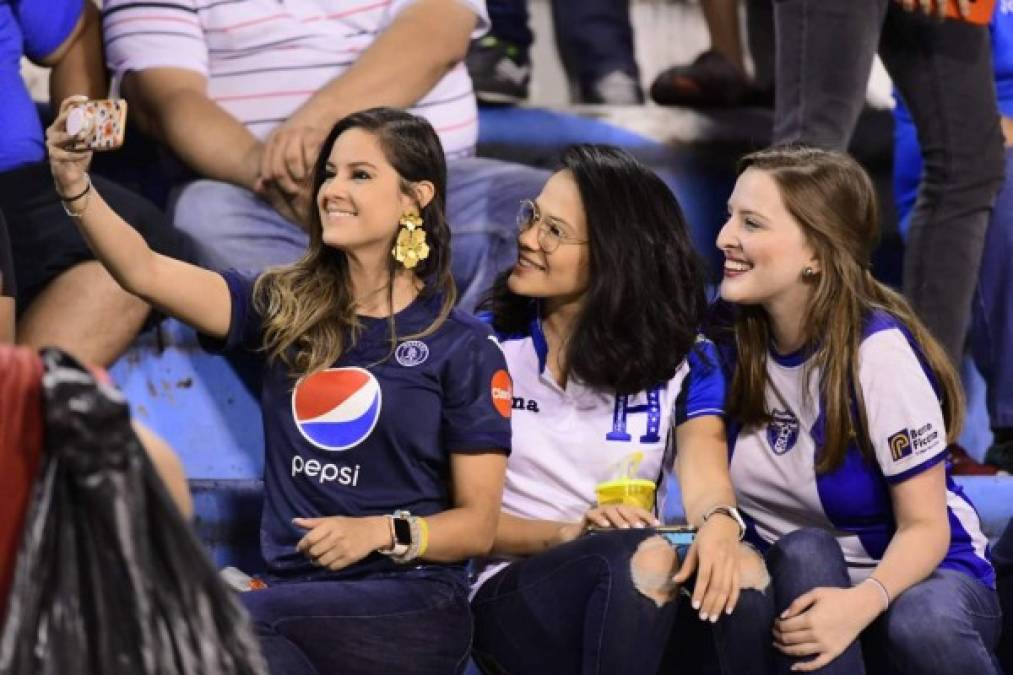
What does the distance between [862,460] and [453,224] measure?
0.98m

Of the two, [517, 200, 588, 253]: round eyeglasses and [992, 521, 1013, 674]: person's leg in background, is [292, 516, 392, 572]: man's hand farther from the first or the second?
[992, 521, 1013, 674]: person's leg in background

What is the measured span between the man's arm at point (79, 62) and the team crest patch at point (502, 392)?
3.70ft

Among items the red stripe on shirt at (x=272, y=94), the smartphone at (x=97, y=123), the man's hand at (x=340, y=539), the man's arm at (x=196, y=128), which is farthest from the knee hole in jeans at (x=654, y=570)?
the red stripe on shirt at (x=272, y=94)

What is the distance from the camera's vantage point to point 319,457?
2.45 m

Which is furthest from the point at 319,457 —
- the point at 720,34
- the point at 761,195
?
the point at 720,34

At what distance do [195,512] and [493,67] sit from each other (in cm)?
137

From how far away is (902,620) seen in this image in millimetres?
2363

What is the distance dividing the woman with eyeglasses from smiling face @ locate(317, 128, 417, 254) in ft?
0.75

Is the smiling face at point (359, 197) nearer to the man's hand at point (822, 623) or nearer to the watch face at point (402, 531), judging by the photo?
the watch face at point (402, 531)

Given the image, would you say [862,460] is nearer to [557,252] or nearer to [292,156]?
[557,252]

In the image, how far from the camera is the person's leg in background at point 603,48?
399cm

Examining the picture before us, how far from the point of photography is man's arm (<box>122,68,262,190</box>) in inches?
122

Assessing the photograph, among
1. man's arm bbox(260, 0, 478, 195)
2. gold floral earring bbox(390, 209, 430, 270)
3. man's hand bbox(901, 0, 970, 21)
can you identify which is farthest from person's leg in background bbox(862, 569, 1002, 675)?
man's arm bbox(260, 0, 478, 195)

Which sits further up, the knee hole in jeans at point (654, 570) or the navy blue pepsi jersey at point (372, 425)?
the navy blue pepsi jersey at point (372, 425)
